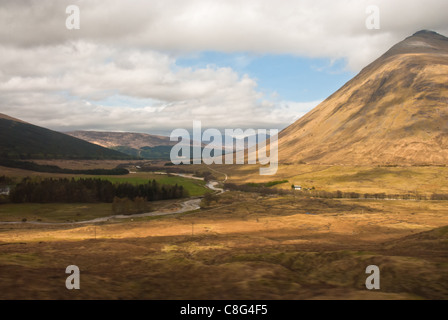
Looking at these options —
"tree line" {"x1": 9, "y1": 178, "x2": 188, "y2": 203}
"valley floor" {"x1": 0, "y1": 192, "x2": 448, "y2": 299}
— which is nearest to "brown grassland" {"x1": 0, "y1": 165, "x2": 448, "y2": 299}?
"valley floor" {"x1": 0, "y1": 192, "x2": 448, "y2": 299}

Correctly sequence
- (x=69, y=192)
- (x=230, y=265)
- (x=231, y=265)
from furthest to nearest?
1. (x=69, y=192)
2. (x=230, y=265)
3. (x=231, y=265)

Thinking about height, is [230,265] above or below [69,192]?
above

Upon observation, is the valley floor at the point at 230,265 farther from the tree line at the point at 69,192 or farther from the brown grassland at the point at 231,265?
the tree line at the point at 69,192

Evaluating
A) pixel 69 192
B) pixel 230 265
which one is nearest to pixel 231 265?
pixel 230 265

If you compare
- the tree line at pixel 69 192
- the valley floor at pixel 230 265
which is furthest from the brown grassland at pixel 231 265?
the tree line at pixel 69 192

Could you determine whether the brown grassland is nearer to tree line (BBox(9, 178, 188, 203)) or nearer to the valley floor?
the valley floor

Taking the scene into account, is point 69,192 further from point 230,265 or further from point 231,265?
point 231,265

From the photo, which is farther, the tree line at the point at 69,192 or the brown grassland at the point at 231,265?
the tree line at the point at 69,192
